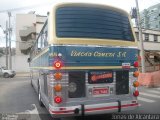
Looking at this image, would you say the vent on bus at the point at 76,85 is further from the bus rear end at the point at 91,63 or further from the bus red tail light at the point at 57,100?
the bus red tail light at the point at 57,100

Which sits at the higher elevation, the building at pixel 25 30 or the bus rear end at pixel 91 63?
the building at pixel 25 30

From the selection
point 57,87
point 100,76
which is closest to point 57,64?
point 57,87

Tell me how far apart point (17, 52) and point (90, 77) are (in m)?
66.6

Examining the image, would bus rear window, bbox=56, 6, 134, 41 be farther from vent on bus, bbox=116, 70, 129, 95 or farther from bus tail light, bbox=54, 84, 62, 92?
bus tail light, bbox=54, 84, 62, 92

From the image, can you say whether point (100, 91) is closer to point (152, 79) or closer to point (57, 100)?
point (57, 100)

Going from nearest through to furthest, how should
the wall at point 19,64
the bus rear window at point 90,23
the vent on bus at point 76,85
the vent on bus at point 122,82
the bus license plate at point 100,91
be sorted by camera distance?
the vent on bus at point 76,85
the bus license plate at point 100,91
the bus rear window at point 90,23
the vent on bus at point 122,82
the wall at point 19,64

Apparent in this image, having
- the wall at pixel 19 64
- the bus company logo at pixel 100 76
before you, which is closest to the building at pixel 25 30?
the wall at pixel 19 64

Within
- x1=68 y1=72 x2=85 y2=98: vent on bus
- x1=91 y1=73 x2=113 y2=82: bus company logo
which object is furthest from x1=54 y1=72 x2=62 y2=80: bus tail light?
x1=91 y1=73 x2=113 y2=82: bus company logo

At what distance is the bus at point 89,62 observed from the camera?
252 inches

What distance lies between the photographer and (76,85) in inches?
258

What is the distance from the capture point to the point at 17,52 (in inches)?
2798

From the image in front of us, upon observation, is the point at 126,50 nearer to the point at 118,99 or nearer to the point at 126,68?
the point at 126,68

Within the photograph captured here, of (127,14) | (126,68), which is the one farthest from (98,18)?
(126,68)

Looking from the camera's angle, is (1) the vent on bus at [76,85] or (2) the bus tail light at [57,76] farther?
(1) the vent on bus at [76,85]
